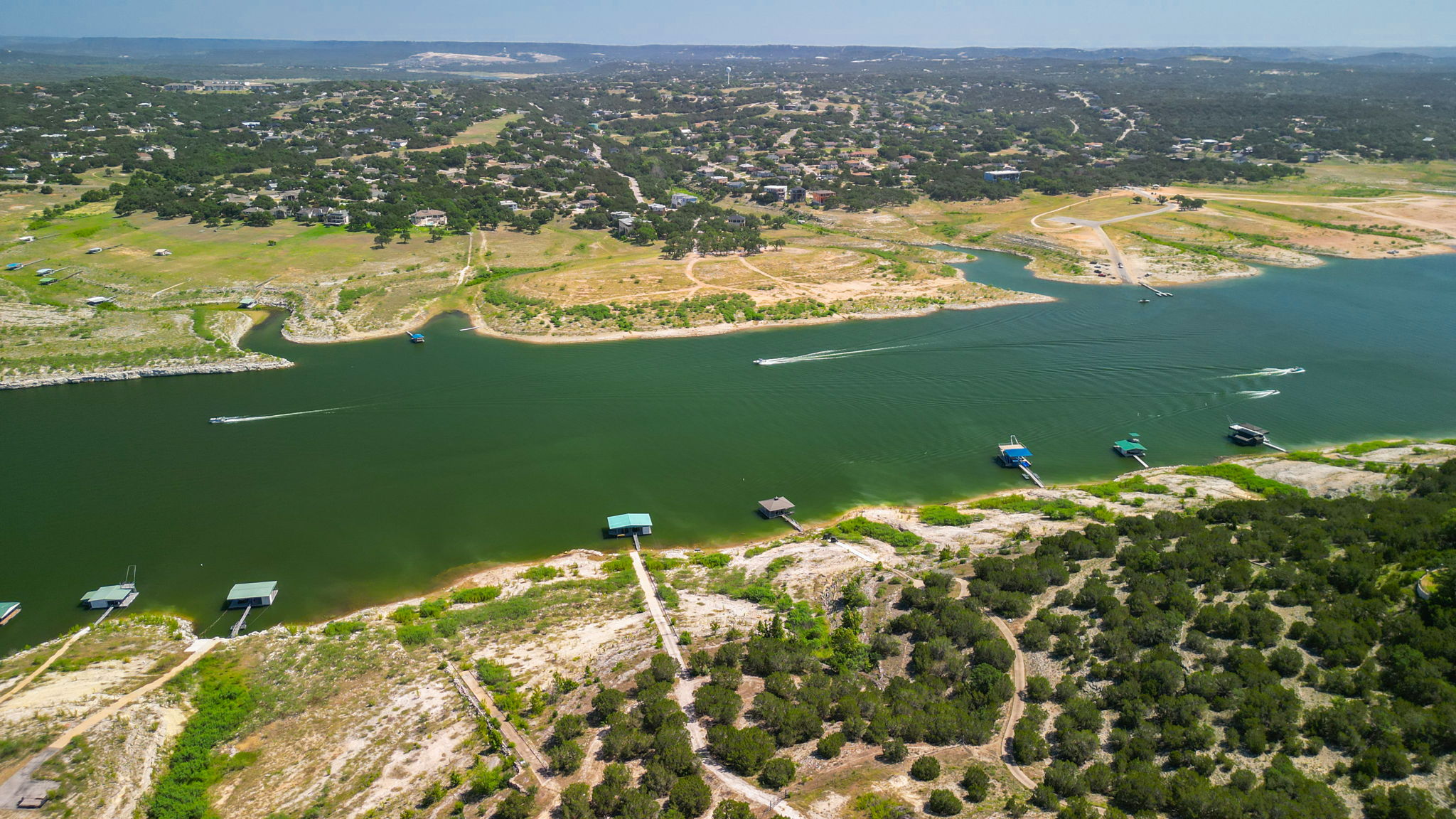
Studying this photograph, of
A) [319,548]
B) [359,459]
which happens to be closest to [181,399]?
[359,459]

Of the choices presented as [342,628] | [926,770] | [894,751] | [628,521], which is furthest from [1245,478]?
[342,628]

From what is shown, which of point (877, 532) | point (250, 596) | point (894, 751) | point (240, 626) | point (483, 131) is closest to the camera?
point (894, 751)

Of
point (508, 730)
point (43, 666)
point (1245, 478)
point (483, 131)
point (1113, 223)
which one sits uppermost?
point (483, 131)

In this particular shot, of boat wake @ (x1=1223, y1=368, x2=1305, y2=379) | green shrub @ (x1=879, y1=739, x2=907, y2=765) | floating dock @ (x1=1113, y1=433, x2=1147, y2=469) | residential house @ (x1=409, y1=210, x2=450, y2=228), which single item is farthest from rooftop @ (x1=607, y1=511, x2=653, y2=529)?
residential house @ (x1=409, y1=210, x2=450, y2=228)

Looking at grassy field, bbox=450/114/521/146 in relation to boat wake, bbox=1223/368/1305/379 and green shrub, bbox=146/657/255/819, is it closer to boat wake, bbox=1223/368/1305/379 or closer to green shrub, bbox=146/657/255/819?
boat wake, bbox=1223/368/1305/379

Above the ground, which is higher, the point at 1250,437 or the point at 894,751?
the point at 1250,437

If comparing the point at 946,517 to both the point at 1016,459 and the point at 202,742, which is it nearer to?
the point at 1016,459

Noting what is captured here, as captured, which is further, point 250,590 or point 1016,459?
point 1016,459
